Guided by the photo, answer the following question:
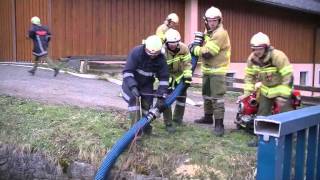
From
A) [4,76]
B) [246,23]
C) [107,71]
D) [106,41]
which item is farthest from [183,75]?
[246,23]

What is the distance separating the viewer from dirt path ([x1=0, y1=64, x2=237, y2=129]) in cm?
946

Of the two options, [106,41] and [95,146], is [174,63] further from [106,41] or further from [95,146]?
[106,41]

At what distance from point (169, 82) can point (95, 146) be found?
155 centimetres

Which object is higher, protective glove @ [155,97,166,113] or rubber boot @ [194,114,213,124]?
protective glove @ [155,97,166,113]

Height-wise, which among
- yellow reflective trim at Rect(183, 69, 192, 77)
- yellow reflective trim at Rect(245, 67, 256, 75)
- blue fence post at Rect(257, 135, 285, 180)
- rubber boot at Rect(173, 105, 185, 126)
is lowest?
rubber boot at Rect(173, 105, 185, 126)

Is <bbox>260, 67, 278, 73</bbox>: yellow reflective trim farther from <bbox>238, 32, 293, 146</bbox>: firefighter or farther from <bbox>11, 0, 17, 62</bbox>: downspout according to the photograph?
<bbox>11, 0, 17, 62</bbox>: downspout

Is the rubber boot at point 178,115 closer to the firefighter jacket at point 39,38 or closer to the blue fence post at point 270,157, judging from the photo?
the blue fence post at point 270,157

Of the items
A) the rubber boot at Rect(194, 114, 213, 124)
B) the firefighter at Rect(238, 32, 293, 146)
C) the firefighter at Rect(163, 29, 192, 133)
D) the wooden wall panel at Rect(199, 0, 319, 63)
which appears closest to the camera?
the firefighter at Rect(238, 32, 293, 146)

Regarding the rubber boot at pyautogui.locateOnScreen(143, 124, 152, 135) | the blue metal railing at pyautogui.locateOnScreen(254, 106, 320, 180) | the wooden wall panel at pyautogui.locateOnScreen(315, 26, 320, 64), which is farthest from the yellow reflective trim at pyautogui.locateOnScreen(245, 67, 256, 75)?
the wooden wall panel at pyautogui.locateOnScreen(315, 26, 320, 64)

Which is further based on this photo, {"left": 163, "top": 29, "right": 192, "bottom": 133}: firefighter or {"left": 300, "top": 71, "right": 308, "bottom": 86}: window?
{"left": 300, "top": 71, "right": 308, "bottom": 86}: window

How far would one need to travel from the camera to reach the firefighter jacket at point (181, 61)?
7.30m

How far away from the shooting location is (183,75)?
737cm

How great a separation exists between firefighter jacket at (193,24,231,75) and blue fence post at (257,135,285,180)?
148 inches

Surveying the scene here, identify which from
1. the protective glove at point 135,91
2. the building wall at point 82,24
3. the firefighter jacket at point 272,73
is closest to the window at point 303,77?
the building wall at point 82,24
